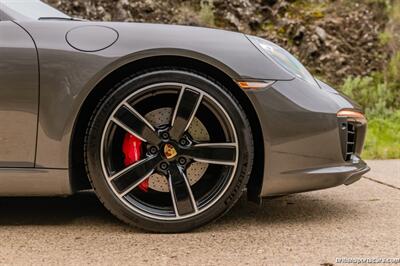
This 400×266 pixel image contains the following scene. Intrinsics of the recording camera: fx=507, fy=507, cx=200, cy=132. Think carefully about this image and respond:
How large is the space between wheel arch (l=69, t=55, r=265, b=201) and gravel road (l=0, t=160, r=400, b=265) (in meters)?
0.24

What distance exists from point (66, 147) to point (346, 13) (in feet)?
27.5

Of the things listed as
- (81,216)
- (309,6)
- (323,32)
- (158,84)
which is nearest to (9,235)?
(81,216)

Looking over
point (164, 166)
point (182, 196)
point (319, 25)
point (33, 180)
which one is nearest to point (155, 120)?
point (164, 166)

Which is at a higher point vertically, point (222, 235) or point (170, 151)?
point (170, 151)

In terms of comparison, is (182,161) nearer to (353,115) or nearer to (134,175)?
(134,175)

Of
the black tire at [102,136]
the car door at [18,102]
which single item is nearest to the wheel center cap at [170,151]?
the black tire at [102,136]

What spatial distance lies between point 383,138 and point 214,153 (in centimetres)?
479

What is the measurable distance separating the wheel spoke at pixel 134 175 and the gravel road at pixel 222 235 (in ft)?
0.72

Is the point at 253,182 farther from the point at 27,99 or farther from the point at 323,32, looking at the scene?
the point at 323,32

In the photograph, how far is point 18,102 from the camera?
2246 mm

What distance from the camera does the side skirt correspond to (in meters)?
2.29

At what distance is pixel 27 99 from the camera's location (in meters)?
2.25

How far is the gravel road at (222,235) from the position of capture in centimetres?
202

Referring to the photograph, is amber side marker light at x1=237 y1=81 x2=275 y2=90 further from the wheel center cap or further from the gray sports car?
the wheel center cap
